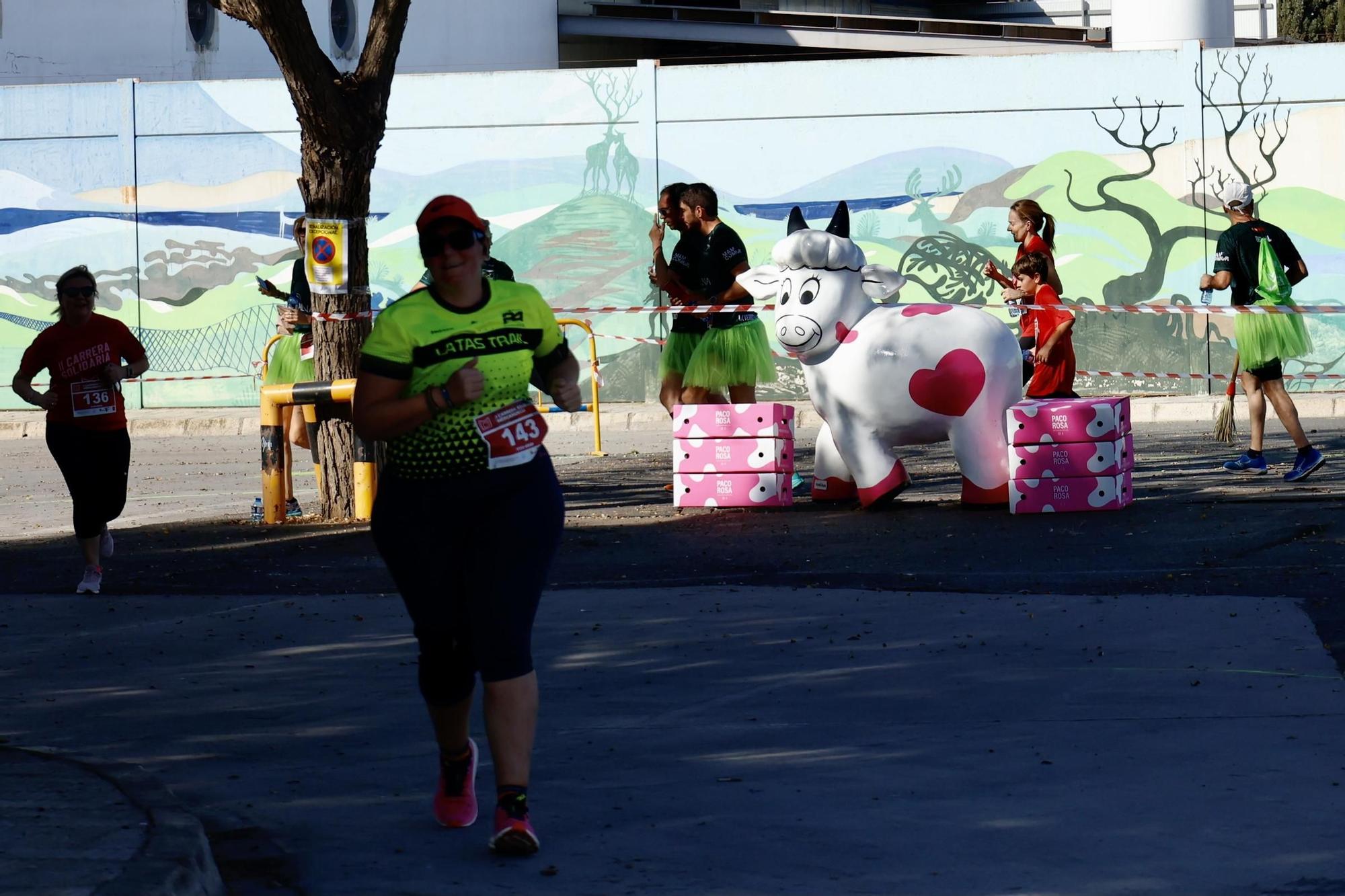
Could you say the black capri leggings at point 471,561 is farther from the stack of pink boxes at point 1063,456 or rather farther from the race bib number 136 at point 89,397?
the stack of pink boxes at point 1063,456

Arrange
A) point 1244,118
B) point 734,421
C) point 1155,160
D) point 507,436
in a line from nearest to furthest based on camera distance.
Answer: point 507,436
point 734,421
point 1244,118
point 1155,160

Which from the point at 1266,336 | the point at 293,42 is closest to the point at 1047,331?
the point at 1266,336

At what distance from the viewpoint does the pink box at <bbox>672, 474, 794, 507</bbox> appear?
12.0 meters

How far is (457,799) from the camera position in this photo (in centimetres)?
527

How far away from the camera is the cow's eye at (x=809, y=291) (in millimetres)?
11461

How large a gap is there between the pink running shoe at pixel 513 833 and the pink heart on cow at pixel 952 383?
6.66 metres

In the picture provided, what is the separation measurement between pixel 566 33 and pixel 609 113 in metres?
10.3

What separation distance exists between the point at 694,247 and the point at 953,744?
7.28 m

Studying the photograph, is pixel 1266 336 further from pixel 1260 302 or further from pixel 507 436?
pixel 507 436

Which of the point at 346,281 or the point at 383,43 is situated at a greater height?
the point at 383,43

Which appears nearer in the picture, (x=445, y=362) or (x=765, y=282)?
(x=445, y=362)

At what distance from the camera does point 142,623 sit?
873 cm

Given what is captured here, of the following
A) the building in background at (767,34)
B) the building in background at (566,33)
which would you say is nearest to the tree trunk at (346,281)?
the building in background at (566,33)

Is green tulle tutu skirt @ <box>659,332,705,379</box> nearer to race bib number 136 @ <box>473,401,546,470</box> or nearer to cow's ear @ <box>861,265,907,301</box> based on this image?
cow's ear @ <box>861,265,907,301</box>
